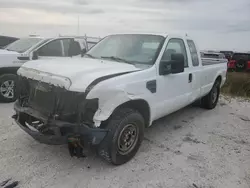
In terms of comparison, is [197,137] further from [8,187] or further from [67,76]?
[8,187]

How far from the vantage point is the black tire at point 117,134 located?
10.9 ft

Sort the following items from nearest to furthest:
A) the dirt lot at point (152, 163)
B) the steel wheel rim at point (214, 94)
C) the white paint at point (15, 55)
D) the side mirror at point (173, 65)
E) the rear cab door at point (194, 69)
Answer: the dirt lot at point (152, 163), the side mirror at point (173, 65), the rear cab door at point (194, 69), the white paint at point (15, 55), the steel wheel rim at point (214, 94)

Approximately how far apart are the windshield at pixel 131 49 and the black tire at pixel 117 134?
0.98 m

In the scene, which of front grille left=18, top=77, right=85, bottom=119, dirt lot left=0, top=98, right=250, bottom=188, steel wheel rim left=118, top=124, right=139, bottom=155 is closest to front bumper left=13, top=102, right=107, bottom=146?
front grille left=18, top=77, right=85, bottom=119

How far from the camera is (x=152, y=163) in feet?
12.4

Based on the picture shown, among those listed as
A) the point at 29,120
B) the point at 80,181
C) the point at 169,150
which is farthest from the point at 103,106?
the point at 169,150

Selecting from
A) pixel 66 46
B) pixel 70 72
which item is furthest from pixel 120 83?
pixel 66 46

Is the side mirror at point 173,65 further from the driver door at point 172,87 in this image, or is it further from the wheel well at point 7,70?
the wheel well at point 7,70

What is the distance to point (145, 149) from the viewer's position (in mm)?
4250

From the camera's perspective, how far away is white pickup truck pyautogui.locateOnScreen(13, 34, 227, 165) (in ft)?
10.3

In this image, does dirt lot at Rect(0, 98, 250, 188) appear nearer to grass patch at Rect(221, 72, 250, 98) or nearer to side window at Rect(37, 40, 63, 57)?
side window at Rect(37, 40, 63, 57)

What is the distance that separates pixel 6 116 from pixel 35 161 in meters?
2.31

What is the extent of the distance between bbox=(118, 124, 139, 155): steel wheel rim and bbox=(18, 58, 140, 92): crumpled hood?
826mm

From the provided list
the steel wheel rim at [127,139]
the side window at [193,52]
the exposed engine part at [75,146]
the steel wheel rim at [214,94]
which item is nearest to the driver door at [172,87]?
the side window at [193,52]
